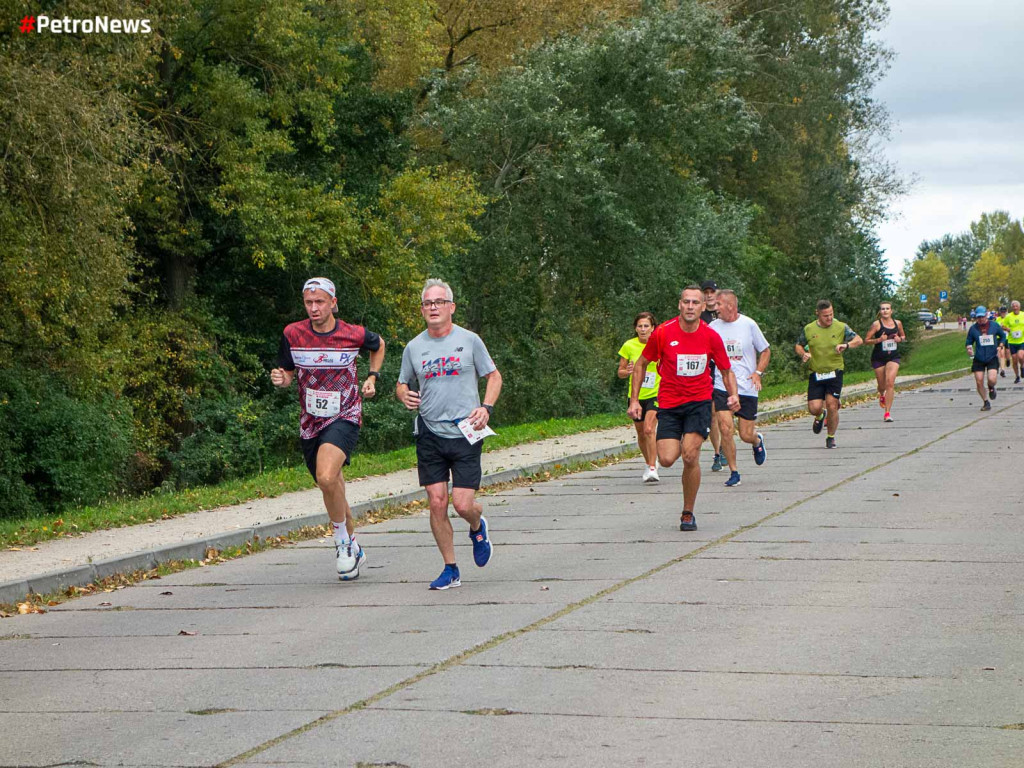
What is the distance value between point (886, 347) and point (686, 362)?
42.7 feet

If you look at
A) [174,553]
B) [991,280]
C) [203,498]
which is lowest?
[174,553]

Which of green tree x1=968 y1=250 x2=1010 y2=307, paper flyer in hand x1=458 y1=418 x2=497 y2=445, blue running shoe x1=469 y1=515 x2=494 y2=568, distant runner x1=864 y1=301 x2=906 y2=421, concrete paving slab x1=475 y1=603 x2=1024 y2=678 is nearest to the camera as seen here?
concrete paving slab x1=475 y1=603 x2=1024 y2=678

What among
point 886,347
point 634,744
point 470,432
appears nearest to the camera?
point 634,744

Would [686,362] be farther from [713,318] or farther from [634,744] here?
[634,744]

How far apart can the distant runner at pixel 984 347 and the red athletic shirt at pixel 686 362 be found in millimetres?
15830

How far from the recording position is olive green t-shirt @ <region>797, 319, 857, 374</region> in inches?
750

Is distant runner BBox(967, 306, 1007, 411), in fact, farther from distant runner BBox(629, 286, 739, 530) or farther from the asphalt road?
distant runner BBox(629, 286, 739, 530)

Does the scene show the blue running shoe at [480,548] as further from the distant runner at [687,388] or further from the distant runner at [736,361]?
the distant runner at [736,361]

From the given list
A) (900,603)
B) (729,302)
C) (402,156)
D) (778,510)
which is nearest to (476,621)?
(900,603)

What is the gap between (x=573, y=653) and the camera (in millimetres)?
6945

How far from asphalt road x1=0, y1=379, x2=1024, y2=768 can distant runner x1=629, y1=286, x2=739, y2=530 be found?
641 mm

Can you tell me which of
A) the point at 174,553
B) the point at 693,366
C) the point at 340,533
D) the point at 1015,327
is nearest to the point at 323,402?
the point at 340,533

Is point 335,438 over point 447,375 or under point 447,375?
under

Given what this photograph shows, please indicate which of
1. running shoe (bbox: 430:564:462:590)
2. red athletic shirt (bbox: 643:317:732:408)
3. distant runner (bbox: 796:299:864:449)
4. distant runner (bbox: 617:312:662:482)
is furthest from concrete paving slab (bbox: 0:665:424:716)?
distant runner (bbox: 796:299:864:449)
